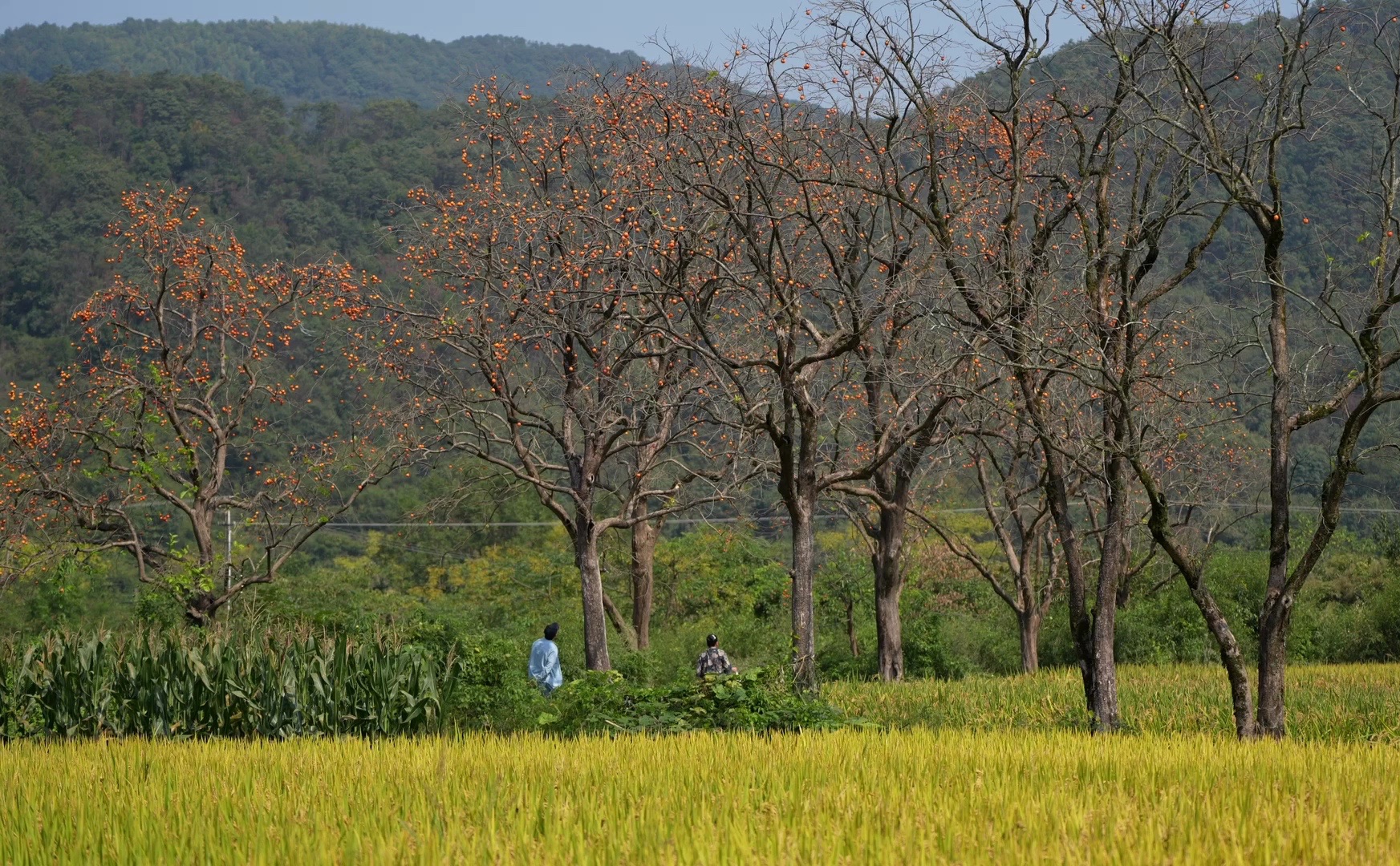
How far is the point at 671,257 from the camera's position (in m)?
18.2

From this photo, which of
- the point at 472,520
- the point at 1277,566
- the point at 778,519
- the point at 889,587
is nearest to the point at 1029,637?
the point at 889,587

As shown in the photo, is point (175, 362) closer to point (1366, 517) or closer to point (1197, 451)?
point (1197, 451)

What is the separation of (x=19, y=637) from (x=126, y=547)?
4.69 metres

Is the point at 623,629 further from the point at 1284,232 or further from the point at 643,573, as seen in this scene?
the point at 1284,232

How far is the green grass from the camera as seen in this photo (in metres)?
14.2

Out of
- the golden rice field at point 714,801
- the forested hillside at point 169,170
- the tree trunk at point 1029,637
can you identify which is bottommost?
the tree trunk at point 1029,637

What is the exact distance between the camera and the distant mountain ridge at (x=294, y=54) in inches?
5020

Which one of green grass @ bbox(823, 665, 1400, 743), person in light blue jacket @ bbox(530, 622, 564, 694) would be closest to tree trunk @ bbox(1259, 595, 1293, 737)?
green grass @ bbox(823, 665, 1400, 743)

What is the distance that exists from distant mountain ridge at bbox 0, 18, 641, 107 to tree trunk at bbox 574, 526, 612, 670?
108 metres

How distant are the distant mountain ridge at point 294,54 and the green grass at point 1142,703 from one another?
109598 mm

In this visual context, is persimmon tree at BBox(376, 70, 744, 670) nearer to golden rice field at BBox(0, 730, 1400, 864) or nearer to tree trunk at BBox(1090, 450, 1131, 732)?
tree trunk at BBox(1090, 450, 1131, 732)

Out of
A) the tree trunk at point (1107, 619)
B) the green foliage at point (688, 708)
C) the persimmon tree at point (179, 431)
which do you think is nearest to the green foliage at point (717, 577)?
the persimmon tree at point (179, 431)

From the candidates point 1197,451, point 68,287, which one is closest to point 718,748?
point 1197,451

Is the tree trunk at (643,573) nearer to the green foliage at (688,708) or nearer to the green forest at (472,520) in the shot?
the green forest at (472,520)
